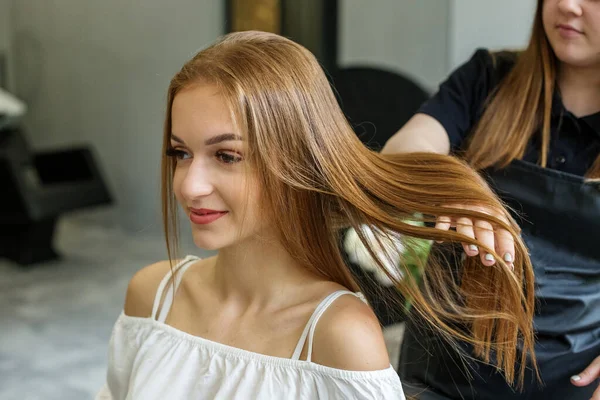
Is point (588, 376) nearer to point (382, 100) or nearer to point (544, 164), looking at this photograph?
point (544, 164)

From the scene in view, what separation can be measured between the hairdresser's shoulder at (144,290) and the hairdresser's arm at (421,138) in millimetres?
383

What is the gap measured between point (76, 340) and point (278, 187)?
6.79ft

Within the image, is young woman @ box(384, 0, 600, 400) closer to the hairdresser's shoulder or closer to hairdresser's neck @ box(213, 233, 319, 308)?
hairdresser's neck @ box(213, 233, 319, 308)

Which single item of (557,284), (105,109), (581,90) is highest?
(581,90)

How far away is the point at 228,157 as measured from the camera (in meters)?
0.90

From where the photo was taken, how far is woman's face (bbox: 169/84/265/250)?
891 millimetres

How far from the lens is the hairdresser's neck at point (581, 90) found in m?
→ 1.16

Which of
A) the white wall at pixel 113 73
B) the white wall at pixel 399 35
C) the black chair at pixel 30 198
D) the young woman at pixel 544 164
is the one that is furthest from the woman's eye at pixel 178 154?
the white wall at pixel 113 73

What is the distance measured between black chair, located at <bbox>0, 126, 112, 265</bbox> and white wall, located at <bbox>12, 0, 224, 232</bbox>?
0.39m

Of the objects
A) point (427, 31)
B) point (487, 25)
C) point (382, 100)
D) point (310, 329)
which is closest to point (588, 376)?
point (310, 329)

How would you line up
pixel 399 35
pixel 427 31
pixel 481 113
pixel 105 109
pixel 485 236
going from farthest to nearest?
1. pixel 105 109
2. pixel 399 35
3. pixel 427 31
4. pixel 481 113
5. pixel 485 236

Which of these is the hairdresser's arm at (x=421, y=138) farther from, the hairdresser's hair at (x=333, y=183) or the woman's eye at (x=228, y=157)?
the woman's eye at (x=228, y=157)

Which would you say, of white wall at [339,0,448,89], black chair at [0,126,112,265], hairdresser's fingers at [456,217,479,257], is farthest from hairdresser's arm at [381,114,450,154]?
black chair at [0,126,112,265]

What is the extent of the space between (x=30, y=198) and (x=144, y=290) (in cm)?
256
